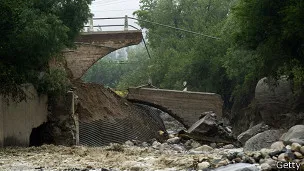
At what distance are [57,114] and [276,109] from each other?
10.2m

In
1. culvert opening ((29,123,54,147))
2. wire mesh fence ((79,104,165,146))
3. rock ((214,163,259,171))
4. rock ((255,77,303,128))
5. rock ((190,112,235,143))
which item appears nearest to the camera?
rock ((214,163,259,171))

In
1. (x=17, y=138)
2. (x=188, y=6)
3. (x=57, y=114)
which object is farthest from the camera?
(x=188, y=6)

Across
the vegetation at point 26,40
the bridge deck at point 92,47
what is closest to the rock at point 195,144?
the vegetation at point 26,40

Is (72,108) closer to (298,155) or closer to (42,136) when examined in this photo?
(42,136)

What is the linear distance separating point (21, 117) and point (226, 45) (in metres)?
22.4

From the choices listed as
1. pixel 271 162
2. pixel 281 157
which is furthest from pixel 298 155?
pixel 271 162

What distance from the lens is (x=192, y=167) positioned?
1298 cm

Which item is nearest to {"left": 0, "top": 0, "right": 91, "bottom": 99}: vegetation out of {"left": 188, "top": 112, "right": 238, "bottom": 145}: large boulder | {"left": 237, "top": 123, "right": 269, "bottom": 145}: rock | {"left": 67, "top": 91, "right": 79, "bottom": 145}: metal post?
{"left": 67, "top": 91, "right": 79, "bottom": 145}: metal post

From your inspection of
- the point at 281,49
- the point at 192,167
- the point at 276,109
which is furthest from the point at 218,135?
the point at 192,167

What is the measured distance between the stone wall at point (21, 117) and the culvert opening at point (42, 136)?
0.75 metres

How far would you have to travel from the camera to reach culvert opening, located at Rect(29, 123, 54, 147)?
23406mm

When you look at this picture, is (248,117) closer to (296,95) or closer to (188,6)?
(296,95)

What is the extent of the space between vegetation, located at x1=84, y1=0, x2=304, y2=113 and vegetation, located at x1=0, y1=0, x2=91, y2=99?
7049 millimetres

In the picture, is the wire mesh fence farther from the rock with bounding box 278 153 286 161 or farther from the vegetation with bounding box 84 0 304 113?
the rock with bounding box 278 153 286 161
